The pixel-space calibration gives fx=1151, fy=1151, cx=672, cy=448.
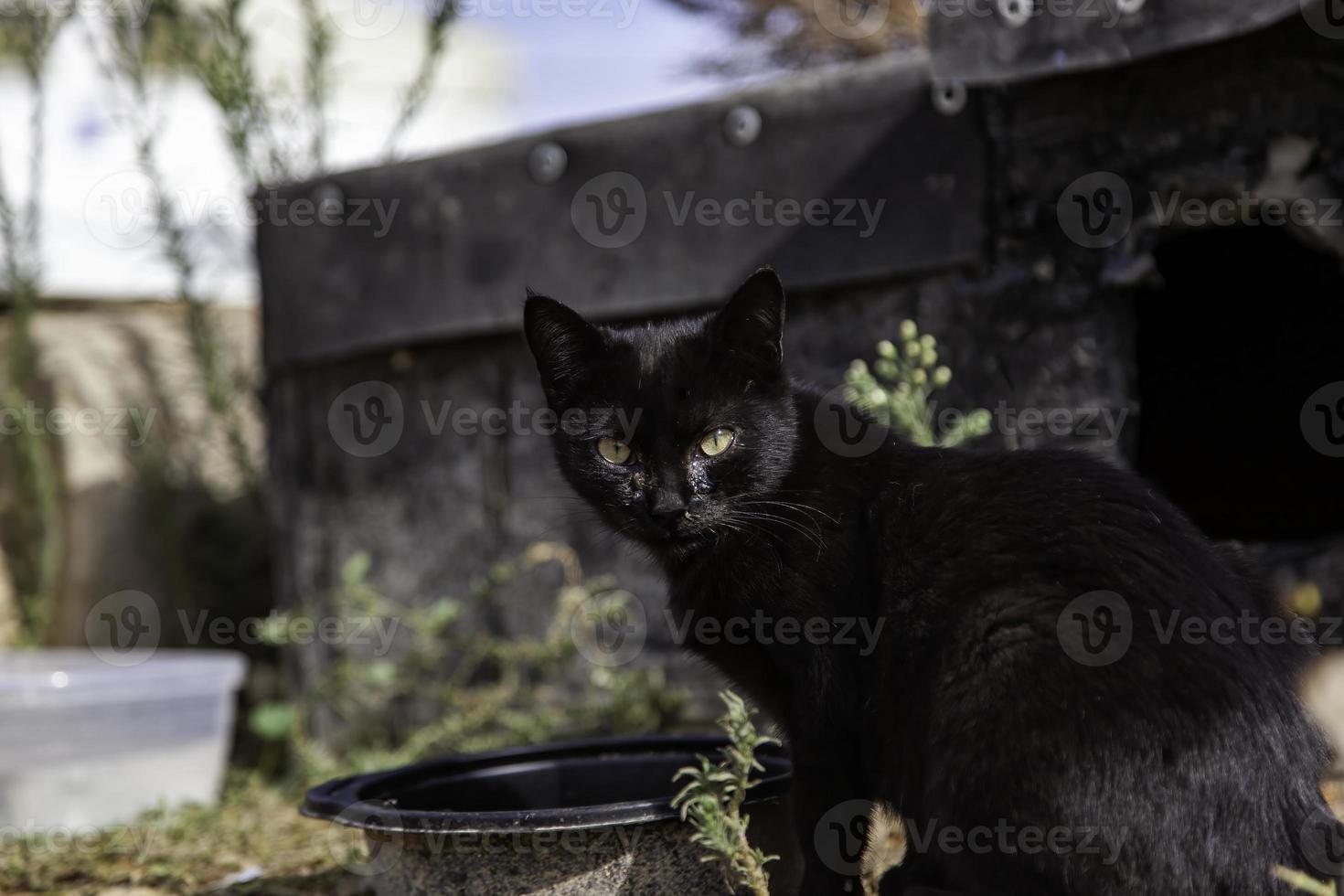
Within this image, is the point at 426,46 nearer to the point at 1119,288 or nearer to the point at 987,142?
the point at 987,142

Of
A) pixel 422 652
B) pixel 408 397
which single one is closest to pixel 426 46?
pixel 408 397

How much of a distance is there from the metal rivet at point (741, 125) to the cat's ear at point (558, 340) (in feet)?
5.64

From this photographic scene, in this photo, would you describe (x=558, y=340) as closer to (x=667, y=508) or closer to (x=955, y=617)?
(x=667, y=508)

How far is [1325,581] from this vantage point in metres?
3.70

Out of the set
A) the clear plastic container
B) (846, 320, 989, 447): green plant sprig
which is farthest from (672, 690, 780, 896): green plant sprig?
the clear plastic container

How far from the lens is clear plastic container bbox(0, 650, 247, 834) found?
392 centimetres

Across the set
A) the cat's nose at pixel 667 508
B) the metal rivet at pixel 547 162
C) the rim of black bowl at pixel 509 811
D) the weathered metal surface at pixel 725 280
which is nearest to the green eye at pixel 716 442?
the cat's nose at pixel 667 508

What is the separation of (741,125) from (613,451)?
1964 mm

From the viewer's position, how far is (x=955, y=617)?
6.78 feet

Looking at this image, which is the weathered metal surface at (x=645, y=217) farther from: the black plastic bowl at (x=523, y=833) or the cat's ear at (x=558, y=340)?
the black plastic bowl at (x=523, y=833)

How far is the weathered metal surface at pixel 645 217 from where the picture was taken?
12.2 feet

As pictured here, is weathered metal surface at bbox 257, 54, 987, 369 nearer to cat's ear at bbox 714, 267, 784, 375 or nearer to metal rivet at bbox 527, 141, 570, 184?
metal rivet at bbox 527, 141, 570, 184

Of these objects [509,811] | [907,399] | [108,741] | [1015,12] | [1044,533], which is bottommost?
[108,741]

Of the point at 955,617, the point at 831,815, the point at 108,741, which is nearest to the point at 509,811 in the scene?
the point at 831,815
